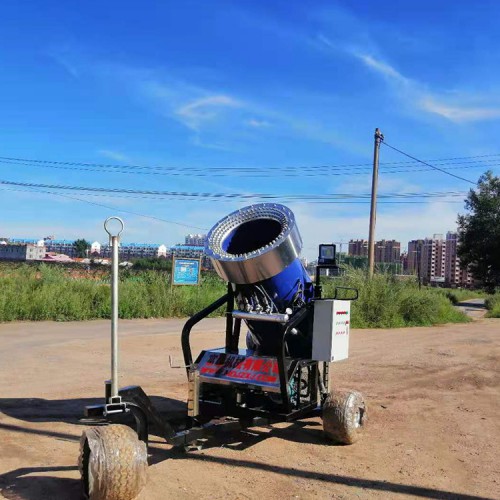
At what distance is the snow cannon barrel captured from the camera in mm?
5395

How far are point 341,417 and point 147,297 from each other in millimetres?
15040

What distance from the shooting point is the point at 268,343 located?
591 centimetres

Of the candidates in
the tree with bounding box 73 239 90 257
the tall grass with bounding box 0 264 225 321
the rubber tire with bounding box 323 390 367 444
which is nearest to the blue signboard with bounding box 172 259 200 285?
the tall grass with bounding box 0 264 225 321

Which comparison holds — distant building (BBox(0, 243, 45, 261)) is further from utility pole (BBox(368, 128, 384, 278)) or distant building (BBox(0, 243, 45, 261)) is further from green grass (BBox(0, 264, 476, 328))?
utility pole (BBox(368, 128, 384, 278))

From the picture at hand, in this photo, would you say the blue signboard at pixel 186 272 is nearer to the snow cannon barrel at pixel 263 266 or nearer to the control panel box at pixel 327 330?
the snow cannon barrel at pixel 263 266

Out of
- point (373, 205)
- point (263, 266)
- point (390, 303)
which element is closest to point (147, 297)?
point (390, 303)

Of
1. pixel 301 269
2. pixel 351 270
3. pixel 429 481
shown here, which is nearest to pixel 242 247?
pixel 301 269

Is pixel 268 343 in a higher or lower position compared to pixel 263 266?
lower

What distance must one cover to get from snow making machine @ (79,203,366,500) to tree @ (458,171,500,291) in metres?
57.5

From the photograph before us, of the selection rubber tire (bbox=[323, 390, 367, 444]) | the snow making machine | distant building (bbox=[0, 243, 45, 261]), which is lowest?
rubber tire (bbox=[323, 390, 367, 444])

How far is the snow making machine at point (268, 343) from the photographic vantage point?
5.38m

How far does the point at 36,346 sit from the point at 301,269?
8142 mm

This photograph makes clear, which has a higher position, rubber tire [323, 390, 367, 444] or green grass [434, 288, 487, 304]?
rubber tire [323, 390, 367, 444]

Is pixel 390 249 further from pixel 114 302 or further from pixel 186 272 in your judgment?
pixel 114 302
